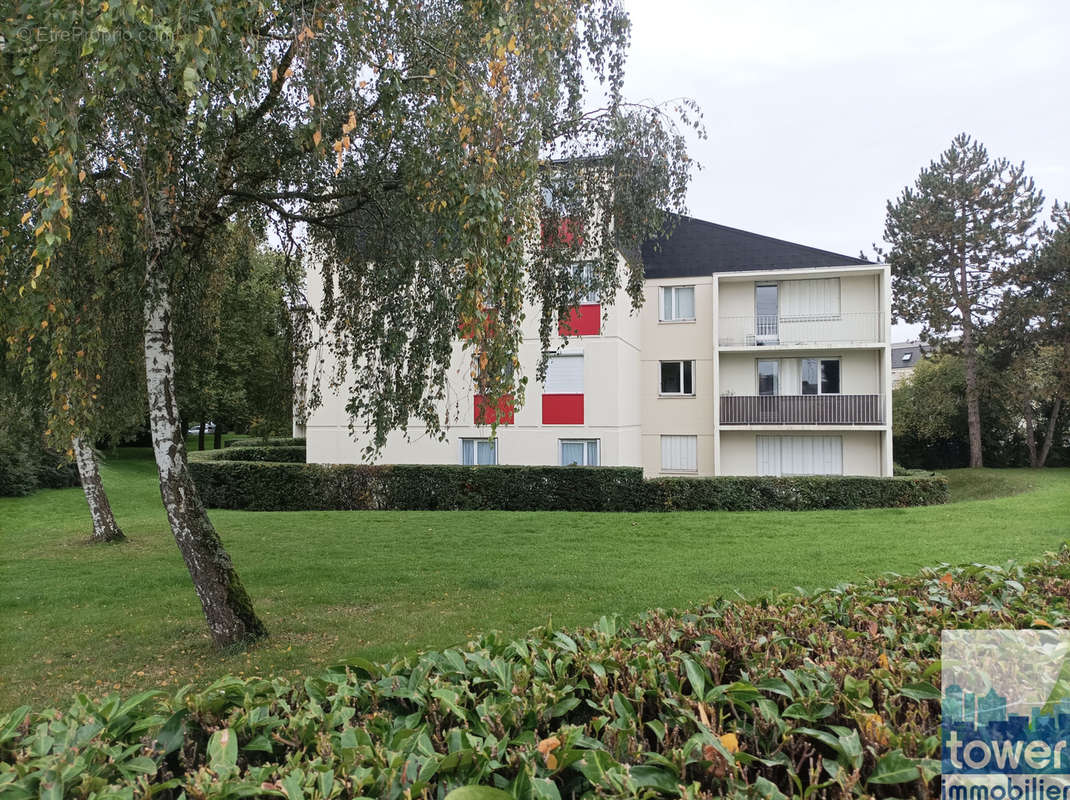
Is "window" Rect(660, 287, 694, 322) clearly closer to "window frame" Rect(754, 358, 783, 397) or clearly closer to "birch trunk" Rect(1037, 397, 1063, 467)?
"window frame" Rect(754, 358, 783, 397)

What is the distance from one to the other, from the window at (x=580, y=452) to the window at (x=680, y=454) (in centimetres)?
374

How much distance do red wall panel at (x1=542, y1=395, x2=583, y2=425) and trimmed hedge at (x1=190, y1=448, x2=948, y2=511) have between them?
311 centimetres

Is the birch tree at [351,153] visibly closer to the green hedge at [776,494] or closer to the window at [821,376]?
the green hedge at [776,494]

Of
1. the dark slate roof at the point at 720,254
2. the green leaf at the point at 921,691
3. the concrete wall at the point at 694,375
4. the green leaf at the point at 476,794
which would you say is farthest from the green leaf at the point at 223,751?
the dark slate roof at the point at 720,254

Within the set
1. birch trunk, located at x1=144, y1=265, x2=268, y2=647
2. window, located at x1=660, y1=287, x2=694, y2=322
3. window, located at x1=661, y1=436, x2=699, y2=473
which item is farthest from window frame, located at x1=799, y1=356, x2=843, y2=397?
birch trunk, located at x1=144, y1=265, x2=268, y2=647

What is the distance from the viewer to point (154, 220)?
552 centimetres

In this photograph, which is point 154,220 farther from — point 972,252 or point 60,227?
point 972,252

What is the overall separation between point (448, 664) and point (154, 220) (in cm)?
484

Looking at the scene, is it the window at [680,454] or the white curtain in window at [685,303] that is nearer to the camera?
the window at [680,454]

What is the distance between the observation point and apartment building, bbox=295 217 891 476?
20359 millimetres

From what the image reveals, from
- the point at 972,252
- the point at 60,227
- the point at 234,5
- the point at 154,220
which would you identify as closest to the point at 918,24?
the point at 234,5

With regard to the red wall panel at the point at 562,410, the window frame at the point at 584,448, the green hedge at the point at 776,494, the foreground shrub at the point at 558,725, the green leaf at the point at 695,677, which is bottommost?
the green hedge at the point at 776,494

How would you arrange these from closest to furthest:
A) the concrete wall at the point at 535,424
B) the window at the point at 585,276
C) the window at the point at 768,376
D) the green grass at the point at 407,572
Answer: the green grass at the point at 407,572 → the window at the point at 585,276 → the concrete wall at the point at 535,424 → the window at the point at 768,376

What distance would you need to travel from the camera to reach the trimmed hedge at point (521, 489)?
15.0m
